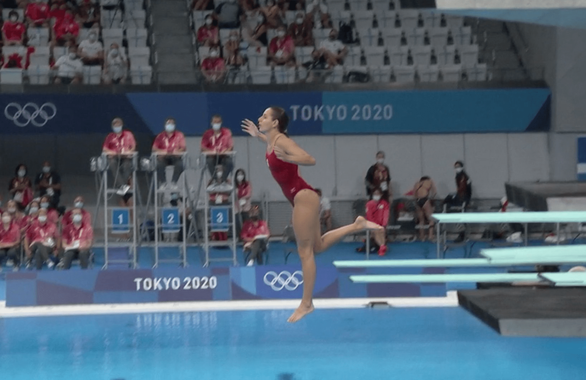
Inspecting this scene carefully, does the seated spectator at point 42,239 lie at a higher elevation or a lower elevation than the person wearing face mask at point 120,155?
lower

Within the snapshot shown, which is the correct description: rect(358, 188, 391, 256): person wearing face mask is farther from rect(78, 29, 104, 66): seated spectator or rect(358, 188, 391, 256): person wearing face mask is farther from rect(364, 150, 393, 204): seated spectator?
rect(78, 29, 104, 66): seated spectator

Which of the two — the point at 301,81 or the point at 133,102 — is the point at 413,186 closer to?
the point at 301,81

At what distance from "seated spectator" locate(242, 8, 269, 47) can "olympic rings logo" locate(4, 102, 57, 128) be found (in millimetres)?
4886

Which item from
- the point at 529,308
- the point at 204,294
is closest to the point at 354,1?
the point at 204,294

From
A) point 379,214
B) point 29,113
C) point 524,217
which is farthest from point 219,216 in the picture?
point 524,217

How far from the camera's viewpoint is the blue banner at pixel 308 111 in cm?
1972

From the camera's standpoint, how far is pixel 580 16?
317 inches

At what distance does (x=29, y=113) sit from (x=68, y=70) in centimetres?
123

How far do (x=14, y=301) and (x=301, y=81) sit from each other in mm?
8693

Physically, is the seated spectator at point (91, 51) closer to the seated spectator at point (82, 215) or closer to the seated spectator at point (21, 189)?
the seated spectator at point (21, 189)

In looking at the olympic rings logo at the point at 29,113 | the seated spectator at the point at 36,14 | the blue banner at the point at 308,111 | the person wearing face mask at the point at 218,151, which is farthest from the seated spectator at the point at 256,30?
the person wearing face mask at the point at 218,151

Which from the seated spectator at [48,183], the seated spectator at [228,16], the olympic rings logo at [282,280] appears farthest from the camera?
the seated spectator at [228,16]

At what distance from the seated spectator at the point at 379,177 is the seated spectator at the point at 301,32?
336 cm

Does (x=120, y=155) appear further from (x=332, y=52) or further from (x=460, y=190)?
(x=460, y=190)
